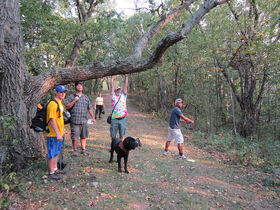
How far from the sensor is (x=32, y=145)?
4.27 metres

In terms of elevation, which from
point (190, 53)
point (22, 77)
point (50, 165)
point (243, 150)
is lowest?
point (243, 150)

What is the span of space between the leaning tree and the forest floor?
21.8 inches

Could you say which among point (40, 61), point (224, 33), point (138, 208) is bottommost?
point (138, 208)

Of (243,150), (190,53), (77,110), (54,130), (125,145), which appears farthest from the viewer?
(190,53)

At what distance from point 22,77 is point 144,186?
3546 mm

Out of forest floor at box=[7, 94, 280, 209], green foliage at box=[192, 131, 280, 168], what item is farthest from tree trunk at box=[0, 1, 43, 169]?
green foliage at box=[192, 131, 280, 168]

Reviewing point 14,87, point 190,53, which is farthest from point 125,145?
point 190,53

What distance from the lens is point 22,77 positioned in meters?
4.12

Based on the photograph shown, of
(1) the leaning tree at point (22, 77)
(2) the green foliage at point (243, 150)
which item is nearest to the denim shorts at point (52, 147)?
(1) the leaning tree at point (22, 77)

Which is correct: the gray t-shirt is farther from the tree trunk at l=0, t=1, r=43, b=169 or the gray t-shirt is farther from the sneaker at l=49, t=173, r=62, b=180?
the sneaker at l=49, t=173, r=62, b=180

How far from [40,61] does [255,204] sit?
8141 millimetres

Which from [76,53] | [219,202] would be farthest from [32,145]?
[76,53]

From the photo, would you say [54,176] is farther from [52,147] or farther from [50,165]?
[52,147]

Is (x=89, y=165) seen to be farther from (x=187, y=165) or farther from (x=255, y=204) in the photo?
(x=255, y=204)
